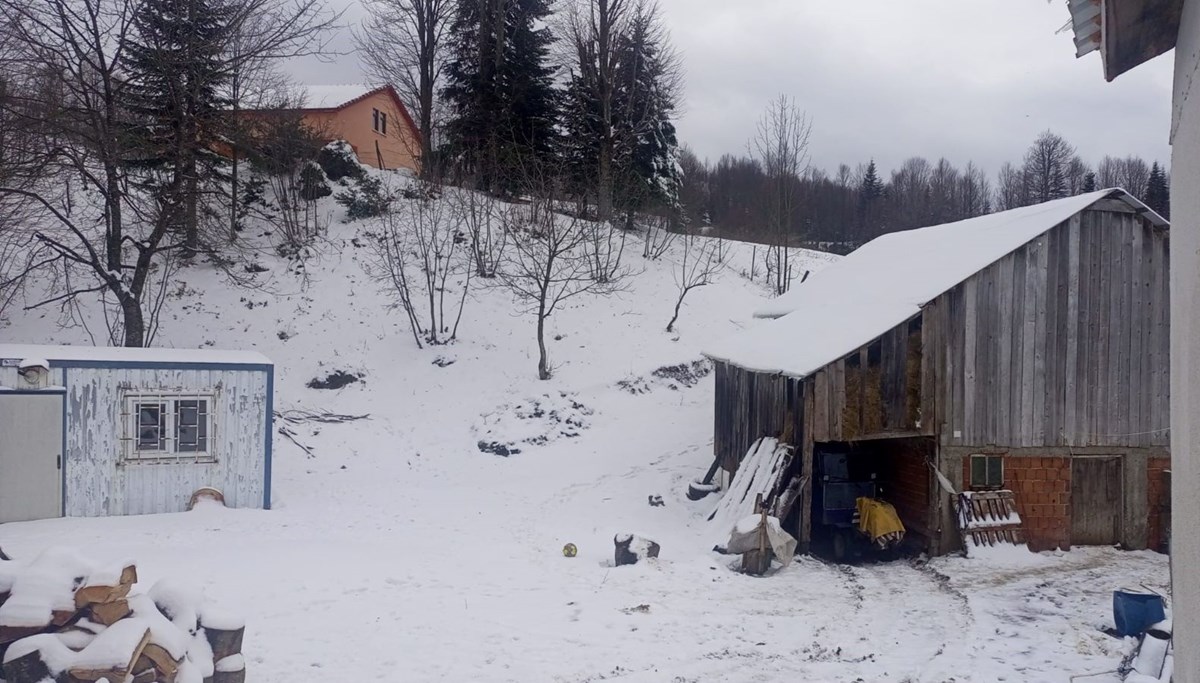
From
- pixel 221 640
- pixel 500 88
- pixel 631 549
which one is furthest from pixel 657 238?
pixel 221 640

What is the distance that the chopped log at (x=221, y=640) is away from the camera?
695 centimetres

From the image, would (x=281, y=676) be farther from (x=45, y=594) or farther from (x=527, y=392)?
(x=527, y=392)

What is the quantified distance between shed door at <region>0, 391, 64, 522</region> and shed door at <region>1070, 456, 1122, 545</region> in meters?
17.0

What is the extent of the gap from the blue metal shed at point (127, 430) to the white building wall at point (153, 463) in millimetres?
17

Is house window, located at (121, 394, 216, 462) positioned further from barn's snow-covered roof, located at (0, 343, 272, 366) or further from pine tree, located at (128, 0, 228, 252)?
pine tree, located at (128, 0, 228, 252)

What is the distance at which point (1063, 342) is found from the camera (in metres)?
14.1

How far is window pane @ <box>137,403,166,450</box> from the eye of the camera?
14.3 meters

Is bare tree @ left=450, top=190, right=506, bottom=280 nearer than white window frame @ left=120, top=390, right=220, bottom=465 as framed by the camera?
No

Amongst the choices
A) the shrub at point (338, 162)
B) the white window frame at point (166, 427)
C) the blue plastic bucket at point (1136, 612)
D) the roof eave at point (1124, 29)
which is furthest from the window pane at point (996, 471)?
the shrub at point (338, 162)

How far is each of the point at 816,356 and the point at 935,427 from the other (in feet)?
7.60

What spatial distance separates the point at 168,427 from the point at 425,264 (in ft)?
41.3

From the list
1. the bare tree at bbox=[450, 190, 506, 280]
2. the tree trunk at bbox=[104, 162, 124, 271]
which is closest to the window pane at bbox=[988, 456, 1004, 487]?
the bare tree at bbox=[450, 190, 506, 280]

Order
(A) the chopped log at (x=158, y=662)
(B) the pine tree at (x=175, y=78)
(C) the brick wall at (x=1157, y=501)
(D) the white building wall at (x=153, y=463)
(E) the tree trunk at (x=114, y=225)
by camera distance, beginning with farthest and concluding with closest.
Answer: (B) the pine tree at (x=175, y=78), (E) the tree trunk at (x=114, y=225), (C) the brick wall at (x=1157, y=501), (D) the white building wall at (x=153, y=463), (A) the chopped log at (x=158, y=662)

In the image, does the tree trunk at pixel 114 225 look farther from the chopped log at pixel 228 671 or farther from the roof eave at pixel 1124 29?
the roof eave at pixel 1124 29
